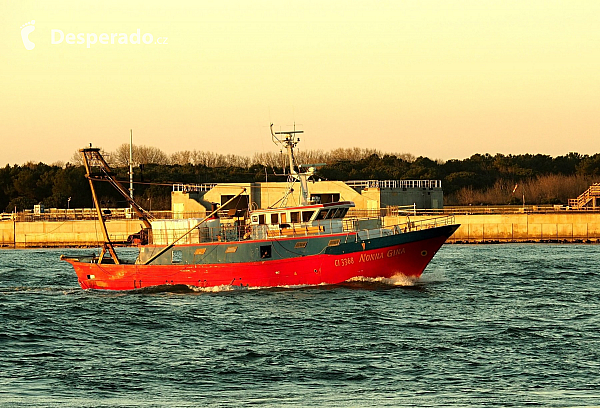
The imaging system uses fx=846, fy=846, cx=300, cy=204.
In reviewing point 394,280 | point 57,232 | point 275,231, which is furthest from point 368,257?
point 57,232

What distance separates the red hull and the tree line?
210ft

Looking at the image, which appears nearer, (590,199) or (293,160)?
(293,160)

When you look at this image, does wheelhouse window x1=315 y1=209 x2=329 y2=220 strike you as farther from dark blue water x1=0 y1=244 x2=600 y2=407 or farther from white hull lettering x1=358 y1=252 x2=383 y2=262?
dark blue water x1=0 y1=244 x2=600 y2=407

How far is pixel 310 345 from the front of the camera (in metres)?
28.5

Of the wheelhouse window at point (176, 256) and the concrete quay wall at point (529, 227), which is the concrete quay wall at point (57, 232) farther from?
the wheelhouse window at point (176, 256)

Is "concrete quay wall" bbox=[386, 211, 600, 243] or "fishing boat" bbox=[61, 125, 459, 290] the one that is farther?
"concrete quay wall" bbox=[386, 211, 600, 243]

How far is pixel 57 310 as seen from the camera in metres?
38.5

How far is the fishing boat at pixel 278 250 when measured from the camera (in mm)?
41812

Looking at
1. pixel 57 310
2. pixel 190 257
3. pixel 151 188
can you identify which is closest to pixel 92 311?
pixel 57 310

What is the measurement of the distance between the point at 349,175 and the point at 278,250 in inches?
4107

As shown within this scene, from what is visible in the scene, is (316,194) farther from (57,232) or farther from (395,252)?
(395,252)

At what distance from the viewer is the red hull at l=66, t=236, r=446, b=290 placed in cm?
4178

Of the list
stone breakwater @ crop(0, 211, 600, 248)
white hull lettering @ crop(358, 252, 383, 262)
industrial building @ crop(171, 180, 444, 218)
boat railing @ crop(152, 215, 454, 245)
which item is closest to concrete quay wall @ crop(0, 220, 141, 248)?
stone breakwater @ crop(0, 211, 600, 248)

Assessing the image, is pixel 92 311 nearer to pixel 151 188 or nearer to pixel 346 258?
pixel 346 258
